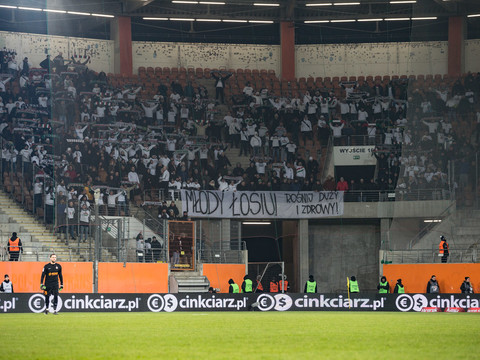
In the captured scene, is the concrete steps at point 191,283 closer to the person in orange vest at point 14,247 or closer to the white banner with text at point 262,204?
the white banner with text at point 262,204

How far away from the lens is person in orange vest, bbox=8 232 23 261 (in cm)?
2675

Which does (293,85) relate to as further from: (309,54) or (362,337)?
(362,337)

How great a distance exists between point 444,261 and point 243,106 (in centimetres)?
1349

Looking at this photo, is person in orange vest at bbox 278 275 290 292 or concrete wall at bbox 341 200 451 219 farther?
concrete wall at bbox 341 200 451 219

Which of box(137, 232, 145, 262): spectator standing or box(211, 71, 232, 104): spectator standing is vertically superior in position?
box(211, 71, 232, 104): spectator standing

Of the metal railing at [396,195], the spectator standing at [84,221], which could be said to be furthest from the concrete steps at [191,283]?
the metal railing at [396,195]

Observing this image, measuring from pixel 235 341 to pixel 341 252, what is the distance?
26.9 meters

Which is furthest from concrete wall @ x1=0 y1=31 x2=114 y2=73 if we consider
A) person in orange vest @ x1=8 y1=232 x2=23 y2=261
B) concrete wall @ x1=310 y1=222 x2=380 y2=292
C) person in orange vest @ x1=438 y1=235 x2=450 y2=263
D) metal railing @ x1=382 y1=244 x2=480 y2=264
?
person in orange vest @ x1=438 y1=235 x2=450 y2=263

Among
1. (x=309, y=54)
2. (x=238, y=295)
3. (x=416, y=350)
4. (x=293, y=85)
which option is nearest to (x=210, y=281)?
(x=238, y=295)

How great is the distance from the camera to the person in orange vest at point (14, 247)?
26.8 meters

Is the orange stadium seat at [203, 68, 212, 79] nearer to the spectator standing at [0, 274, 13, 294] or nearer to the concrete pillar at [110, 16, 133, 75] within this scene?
the concrete pillar at [110, 16, 133, 75]

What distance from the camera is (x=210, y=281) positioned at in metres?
32.8

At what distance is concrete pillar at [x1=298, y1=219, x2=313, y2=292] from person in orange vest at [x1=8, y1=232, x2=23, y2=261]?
14.7 meters

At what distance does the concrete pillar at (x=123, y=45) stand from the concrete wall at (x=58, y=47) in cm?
66
